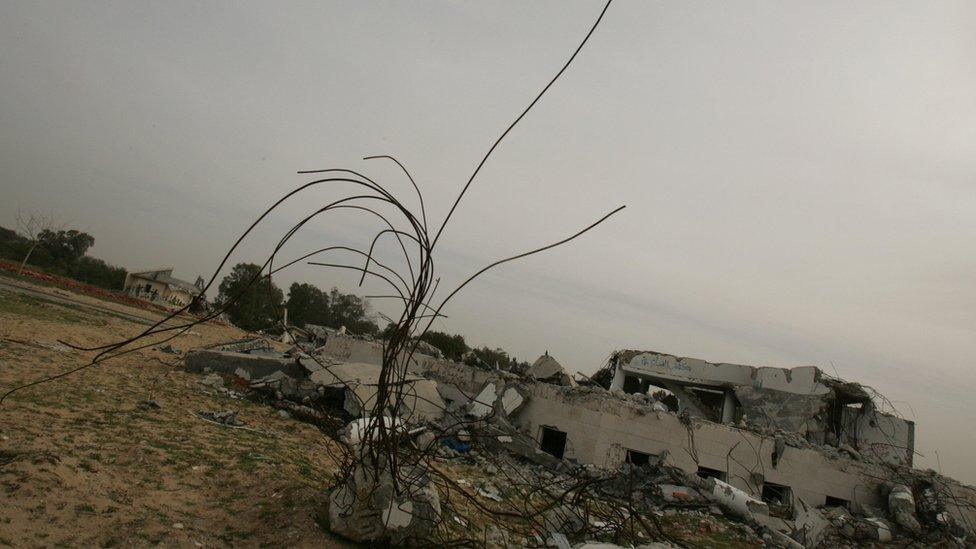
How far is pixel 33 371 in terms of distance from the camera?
23.8ft

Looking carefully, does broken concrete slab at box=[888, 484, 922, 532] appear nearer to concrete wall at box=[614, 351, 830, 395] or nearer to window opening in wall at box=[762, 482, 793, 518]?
window opening in wall at box=[762, 482, 793, 518]

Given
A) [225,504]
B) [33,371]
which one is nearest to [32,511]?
[225,504]

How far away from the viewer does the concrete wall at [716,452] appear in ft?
37.2

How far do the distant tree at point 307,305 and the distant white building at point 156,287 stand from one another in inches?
397

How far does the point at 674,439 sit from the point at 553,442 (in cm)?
299

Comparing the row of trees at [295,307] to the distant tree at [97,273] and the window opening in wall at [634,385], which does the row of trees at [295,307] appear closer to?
the distant tree at [97,273]

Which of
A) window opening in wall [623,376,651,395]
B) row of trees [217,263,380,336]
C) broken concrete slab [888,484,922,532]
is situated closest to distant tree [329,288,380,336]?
row of trees [217,263,380,336]

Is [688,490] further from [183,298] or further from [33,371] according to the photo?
[183,298]

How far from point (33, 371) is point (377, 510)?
22.2ft

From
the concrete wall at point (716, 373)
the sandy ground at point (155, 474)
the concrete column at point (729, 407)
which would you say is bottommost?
the sandy ground at point (155, 474)

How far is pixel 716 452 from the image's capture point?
11391mm

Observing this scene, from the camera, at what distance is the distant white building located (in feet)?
142

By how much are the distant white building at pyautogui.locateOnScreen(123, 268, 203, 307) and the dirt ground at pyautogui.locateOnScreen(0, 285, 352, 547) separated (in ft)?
133

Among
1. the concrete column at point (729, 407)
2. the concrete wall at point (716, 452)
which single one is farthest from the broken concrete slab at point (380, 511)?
the concrete column at point (729, 407)
